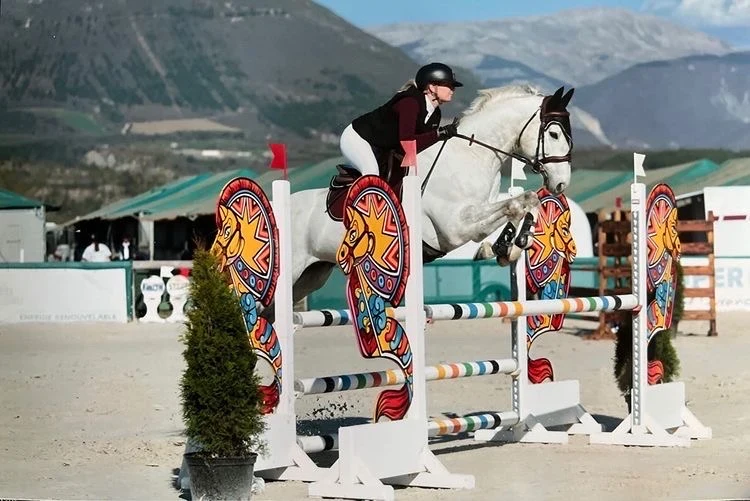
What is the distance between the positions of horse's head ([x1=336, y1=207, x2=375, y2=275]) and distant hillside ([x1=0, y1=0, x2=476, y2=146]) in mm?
31680

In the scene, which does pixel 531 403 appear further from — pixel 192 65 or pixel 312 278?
pixel 192 65

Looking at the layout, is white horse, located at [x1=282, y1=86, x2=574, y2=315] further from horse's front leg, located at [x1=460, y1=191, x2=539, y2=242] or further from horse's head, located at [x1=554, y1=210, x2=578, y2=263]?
horse's head, located at [x1=554, y1=210, x2=578, y2=263]

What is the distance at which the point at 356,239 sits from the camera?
5.20 m

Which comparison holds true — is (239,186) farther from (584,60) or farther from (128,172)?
(584,60)

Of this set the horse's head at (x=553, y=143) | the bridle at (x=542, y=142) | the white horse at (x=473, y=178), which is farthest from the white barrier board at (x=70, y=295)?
the horse's head at (x=553, y=143)

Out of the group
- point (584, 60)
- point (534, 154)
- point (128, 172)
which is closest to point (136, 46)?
point (128, 172)

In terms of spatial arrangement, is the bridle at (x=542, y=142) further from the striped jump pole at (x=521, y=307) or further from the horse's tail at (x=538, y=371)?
the horse's tail at (x=538, y=371)

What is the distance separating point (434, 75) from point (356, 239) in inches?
53.1

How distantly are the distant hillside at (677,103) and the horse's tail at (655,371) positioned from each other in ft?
95.1

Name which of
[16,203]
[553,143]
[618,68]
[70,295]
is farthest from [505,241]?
[618,68]

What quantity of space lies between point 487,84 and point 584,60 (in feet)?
28.8

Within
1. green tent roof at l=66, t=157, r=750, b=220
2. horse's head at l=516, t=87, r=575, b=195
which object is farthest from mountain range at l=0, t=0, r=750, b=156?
horse's head at l=516, t=87, r=575, b=195

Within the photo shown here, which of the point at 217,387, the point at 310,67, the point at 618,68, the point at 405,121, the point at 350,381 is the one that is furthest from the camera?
the point at 618,68

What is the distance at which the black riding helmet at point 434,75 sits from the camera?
20.5 feet
